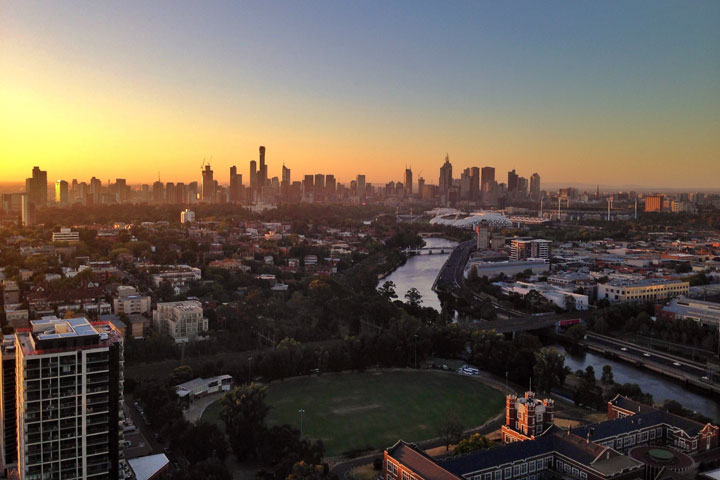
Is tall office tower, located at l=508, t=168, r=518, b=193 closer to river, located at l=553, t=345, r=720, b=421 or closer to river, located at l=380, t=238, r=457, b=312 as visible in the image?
river, located at l=380, t=238, r=457, b=312

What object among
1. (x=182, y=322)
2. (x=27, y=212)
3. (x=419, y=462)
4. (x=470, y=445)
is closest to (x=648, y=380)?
(x=470, y=445)

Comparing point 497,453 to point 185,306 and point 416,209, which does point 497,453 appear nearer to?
point 185,306

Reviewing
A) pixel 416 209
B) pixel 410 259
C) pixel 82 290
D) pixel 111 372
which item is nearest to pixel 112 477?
pixel 111 372

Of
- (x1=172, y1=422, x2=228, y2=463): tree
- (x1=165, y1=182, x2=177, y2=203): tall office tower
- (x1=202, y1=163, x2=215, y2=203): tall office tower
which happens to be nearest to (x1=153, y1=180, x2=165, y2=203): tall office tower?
(x1=165, y1=182, x2=177, y2=203): tall office tower

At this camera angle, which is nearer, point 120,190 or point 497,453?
point 497,453

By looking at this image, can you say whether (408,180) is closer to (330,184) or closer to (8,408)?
(330,184)

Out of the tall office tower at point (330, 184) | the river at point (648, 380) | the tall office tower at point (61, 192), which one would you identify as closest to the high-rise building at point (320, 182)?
the tall office tower at point (330, 184)
